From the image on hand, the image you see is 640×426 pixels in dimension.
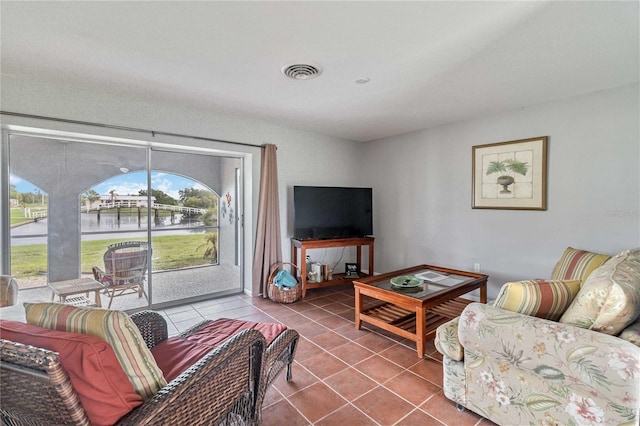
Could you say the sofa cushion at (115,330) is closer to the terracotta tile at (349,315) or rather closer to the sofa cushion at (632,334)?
the sofa cushion at (632,334)

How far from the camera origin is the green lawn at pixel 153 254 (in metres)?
2.73

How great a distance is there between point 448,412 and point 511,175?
2692 mm

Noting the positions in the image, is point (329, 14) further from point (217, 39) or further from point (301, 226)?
point (301, 226)

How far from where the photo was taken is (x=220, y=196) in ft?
13.6

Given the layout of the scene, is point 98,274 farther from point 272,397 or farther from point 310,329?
point 272,397

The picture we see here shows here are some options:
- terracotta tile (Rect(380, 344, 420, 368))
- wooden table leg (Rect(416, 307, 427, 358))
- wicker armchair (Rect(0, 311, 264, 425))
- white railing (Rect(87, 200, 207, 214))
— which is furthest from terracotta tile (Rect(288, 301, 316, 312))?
wicker armchair (Rect(0, 311, 264, 425))

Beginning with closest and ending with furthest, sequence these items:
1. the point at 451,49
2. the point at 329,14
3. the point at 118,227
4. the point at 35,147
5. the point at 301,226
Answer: the point at 329,14 < the point at 451,49 < the point at 35,147 < the point at 118,227 < the point at 301,226

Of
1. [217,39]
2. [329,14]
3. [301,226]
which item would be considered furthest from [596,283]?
[301,226]

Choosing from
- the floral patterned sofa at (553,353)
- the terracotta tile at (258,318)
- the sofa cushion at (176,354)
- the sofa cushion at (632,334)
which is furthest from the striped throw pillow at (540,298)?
the terracotta tile at (258,318)

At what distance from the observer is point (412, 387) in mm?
2000

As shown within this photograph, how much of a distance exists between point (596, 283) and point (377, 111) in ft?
8.50

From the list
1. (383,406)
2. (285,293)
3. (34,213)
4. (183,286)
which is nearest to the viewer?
(383,406)

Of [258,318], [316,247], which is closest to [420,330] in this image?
[258,318]

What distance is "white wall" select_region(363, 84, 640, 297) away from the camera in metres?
2.75
